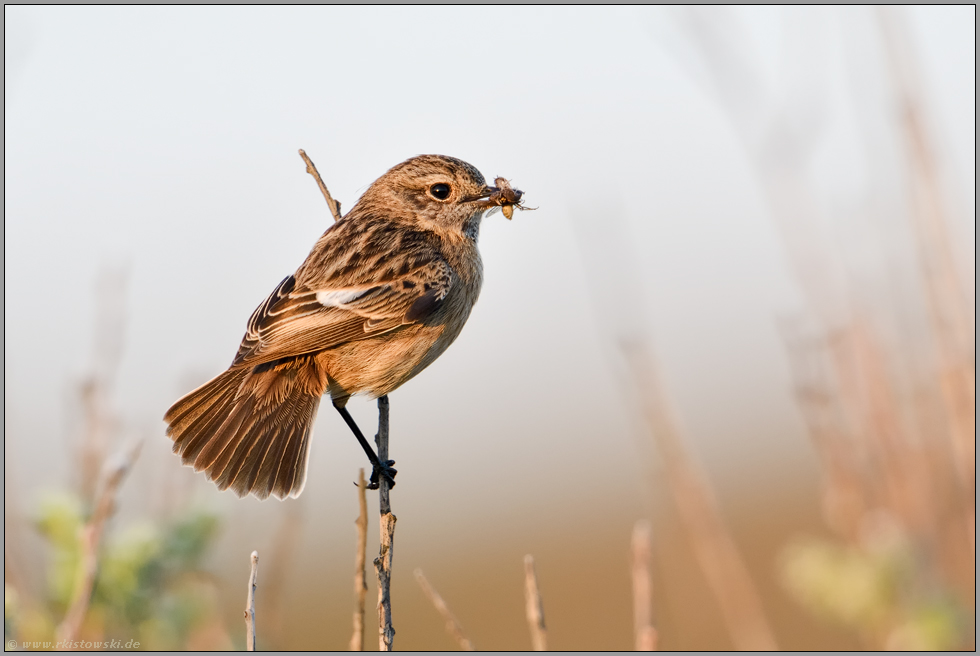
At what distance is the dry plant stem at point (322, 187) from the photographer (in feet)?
14.1

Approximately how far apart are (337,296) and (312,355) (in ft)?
A: 1.10

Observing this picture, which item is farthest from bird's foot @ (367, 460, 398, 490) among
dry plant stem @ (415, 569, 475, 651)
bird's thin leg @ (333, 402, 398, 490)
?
dry plant stem @ (415, 569, 475, 651)

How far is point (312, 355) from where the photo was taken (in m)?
4.33

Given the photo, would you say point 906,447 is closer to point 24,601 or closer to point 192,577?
point 192,577

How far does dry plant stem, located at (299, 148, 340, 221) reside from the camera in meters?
4.31

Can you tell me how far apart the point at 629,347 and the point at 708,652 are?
133 centimetres

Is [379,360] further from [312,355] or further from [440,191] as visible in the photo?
[440,191]

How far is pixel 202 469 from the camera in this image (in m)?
4.12

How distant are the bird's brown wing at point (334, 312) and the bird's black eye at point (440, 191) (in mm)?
669

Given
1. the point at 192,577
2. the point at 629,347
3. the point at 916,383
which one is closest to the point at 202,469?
the point at 192,577

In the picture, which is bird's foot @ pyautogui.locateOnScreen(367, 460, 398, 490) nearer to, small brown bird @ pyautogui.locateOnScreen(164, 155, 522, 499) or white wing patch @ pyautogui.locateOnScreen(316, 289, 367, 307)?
A: small brown bird @ pyautogui.locateOnScreen(164, 155, 522, 499)

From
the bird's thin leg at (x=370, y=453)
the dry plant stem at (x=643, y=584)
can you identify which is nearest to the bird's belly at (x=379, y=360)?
the bird's thin leg at (x=370, y=453)

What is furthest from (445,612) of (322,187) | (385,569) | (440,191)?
(440,191)

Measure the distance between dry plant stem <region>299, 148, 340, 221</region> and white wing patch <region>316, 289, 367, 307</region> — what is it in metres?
0.51
